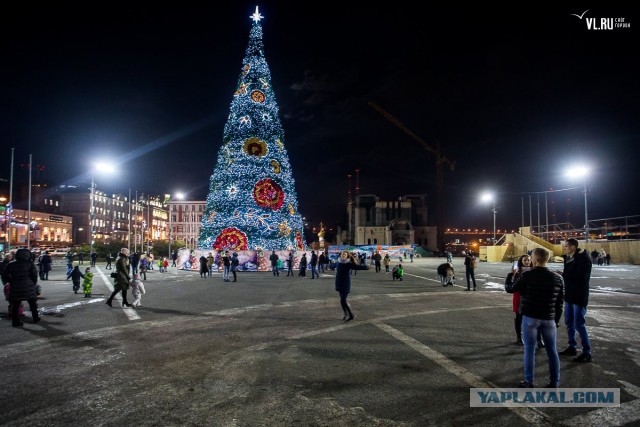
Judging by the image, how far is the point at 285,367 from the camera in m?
5.71

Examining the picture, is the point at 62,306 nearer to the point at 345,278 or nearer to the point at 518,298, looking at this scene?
the point at 345,278

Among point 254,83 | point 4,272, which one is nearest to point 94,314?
point 4,272

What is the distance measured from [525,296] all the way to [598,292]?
14.3m

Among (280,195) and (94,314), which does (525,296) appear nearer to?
(94,314)

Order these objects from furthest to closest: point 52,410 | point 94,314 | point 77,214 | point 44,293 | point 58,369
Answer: point 77,214 < point 44,293 < point 94,314 < point 58,369 < point 52,410

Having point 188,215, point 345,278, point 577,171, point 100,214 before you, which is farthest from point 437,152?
point 345,278

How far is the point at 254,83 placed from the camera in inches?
1163

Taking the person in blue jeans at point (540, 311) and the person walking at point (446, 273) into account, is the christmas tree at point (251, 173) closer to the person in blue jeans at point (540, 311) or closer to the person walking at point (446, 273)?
the person walking at point (446, 273)

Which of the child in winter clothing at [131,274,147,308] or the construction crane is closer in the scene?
the child in winter clothing at [131,274,147,308]

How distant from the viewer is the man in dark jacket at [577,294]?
6.08 metres

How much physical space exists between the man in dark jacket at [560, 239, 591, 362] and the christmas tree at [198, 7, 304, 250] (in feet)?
80.2

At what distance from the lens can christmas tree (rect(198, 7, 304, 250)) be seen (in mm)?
29141

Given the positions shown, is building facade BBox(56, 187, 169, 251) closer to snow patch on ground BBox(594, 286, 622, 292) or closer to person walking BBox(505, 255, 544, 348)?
snow patch on ground BBox(594, 286, 622, 292)

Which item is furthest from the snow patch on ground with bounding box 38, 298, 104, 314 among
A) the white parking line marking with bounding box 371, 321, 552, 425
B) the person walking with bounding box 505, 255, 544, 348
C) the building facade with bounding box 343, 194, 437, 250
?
the building facade with bounding box 343, 194, 437, 250
